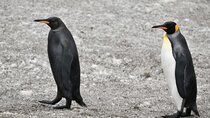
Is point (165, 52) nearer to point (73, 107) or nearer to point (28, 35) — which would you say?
point (73, 107)

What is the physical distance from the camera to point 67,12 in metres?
10.7

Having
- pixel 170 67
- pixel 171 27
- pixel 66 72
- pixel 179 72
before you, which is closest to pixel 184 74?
pixel 179 72

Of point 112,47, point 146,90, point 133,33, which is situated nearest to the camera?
point 146,90

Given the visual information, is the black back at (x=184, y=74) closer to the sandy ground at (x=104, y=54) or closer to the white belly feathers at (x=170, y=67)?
the white belly feathers at (x=170, y=67)

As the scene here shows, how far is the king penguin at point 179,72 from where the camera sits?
20.0 ft

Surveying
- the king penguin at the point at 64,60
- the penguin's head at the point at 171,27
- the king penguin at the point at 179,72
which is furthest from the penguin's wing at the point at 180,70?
the king penguin at the point at 64,60

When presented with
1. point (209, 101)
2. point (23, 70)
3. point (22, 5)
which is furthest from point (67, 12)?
point (209, 101)

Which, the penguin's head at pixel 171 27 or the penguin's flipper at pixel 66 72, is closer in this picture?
the penguin's flipper at pixel 66 72

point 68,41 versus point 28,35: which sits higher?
point 68,41

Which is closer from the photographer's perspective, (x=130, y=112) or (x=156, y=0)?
(x=130, y=112)

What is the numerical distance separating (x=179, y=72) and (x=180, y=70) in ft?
0.09

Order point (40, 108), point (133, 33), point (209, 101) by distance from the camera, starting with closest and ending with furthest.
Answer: point (40, 108) → point (209, 101) → point (133, 33)

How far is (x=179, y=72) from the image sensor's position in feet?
20.0

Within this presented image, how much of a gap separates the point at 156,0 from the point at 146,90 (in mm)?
4395
